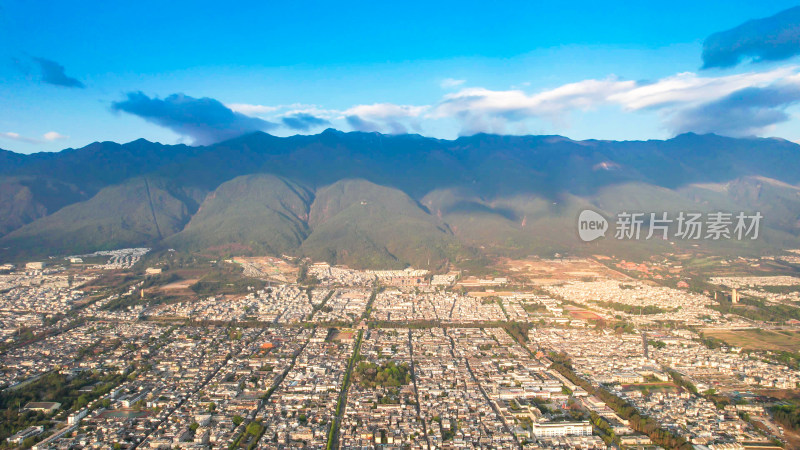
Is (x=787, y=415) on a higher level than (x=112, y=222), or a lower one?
higher

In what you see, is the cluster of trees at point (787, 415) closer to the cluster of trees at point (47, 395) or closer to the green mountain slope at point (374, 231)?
the cluster of trees at point (47, 395)

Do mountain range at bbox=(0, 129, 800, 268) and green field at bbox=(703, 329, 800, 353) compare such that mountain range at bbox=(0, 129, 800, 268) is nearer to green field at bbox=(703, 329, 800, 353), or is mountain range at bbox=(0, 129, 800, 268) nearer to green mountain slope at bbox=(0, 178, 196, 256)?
green mountain slope at bbox=(0, 178, 196, 256)

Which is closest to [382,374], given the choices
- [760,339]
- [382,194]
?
[760,339]

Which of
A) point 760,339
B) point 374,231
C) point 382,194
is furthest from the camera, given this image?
point 382,194

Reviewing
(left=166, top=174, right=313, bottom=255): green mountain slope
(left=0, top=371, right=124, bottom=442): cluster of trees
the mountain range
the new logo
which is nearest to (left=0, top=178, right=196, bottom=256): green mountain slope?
the mountain range

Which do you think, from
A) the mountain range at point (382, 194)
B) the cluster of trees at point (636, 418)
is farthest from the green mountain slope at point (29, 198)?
the cluster of trees at point (636, 418)

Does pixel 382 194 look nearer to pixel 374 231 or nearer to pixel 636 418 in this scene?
pixel 374 231
